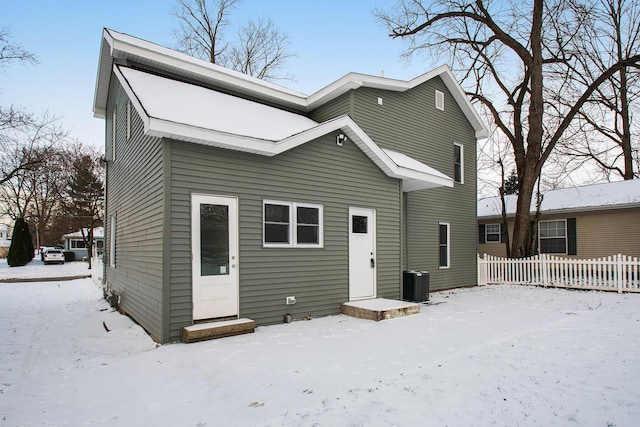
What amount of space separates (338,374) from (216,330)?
233cm

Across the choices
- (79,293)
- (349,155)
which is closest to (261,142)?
(349,155)

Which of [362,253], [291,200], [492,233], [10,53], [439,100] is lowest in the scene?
[362,253]

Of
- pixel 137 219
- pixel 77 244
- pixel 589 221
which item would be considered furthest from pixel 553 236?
pixel 77 244

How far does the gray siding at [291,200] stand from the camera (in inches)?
236

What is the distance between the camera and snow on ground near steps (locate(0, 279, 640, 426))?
3357mm

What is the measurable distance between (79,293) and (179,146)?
9510mm

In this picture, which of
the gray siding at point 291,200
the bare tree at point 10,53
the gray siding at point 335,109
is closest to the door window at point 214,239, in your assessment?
the gray siding at point 291,200

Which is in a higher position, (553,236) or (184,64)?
(184,64)

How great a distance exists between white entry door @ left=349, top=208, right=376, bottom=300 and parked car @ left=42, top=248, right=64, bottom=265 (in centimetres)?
2921

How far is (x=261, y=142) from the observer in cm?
664

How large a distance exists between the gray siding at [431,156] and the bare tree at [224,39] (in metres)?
16.3

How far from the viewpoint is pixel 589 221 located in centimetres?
1603

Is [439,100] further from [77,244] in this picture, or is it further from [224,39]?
[77,244]

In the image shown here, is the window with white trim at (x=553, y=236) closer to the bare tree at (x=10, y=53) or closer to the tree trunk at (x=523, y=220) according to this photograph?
the tree trunk at (x=523, y=220)
